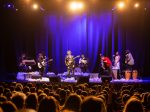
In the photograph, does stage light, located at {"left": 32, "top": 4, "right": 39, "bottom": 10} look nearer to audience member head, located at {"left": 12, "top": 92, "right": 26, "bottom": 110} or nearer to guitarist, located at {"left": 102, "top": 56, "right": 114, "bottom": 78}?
guitarist, located at {"left": 102, "top": 56, "right": 114, "bottom": 78}

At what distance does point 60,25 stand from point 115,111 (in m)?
17.4

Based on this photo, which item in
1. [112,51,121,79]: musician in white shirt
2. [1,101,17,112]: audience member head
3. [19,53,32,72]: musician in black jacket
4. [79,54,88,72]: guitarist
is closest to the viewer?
[1,101,17,112]: audience member head

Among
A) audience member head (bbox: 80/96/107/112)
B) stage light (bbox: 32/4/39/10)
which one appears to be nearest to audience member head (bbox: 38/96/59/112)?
audience member head (bbox: 80/96/107/112)

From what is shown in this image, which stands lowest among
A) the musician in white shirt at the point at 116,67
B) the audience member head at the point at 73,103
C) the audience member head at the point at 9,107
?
the audience member head at the point at 73,103

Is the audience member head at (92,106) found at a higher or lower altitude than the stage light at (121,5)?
lower

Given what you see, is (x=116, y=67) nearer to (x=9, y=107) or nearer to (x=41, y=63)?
(x=41, y=63)

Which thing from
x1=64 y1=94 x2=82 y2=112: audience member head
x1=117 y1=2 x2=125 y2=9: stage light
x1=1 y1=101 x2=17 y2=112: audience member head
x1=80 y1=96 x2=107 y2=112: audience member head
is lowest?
x1=64 y1=94 x2=82 y2=112: audience member head

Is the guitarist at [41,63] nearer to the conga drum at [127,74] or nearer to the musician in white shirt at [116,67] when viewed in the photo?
the musician in white shirt at [116,67]

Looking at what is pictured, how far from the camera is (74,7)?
80.3ft

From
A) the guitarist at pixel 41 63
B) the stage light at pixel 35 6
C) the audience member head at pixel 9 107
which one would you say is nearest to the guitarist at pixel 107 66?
the guitarist at pixel 41 63

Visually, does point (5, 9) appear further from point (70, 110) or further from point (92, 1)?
point (70, 110)

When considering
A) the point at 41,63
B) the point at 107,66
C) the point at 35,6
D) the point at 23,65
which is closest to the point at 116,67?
the point at 107,66

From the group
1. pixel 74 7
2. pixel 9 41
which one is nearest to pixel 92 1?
pixel 74 7

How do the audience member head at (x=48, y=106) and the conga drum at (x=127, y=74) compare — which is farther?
the conga drum at (x=127, y=74)
